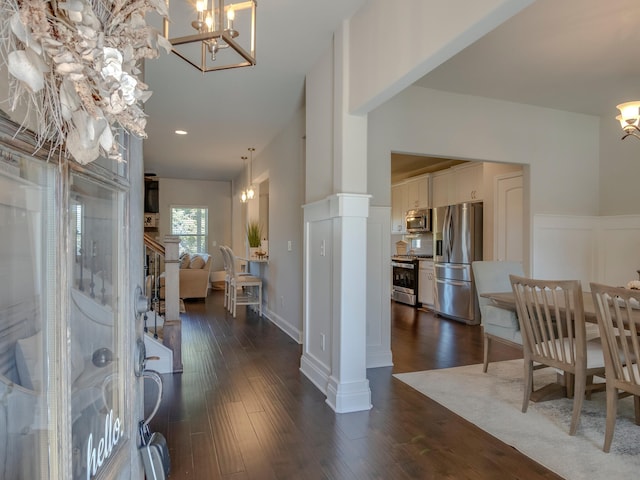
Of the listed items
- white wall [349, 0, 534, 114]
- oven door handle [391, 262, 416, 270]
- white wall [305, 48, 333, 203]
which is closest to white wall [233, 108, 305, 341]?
white wall [305, 48, 333, 203]

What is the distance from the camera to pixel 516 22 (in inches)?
105

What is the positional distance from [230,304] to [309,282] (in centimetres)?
335

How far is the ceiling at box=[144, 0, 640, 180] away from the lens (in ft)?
8.59

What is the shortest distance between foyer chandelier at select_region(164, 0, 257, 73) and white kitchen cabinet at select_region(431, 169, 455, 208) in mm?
4488

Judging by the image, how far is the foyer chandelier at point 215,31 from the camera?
161 centimetres

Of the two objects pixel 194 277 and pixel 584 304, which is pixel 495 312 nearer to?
pixel 584 304

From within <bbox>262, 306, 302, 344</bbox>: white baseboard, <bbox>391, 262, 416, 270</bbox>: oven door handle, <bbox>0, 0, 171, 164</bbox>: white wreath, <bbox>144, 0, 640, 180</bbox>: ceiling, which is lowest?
<bbox>262, 306, 302, 344</bbox>: white baseboard

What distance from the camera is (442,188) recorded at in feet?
22.3

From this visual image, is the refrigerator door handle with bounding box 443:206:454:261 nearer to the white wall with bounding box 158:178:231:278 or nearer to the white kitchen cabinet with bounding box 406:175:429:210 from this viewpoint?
the white kitchen cabinet with bounding box 406:175:429:210

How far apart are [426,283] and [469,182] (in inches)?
74.0

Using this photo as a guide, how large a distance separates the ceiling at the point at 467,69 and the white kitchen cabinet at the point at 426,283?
3133 millimetres

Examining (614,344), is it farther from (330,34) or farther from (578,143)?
(578,143)

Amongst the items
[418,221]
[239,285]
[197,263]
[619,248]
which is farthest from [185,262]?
[619,248]

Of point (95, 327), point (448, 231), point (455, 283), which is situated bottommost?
point (455, 283)
